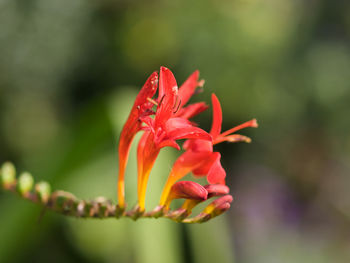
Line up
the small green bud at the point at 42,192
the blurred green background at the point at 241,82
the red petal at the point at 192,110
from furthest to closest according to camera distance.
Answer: the blurred green background at the point at 241,82, the small green bud at the point at 42,192, the red petal at the point at 192,110

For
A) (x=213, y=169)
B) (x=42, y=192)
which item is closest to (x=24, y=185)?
(x=42, y=192)

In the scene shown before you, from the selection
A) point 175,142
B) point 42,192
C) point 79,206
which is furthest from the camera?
point 42,192

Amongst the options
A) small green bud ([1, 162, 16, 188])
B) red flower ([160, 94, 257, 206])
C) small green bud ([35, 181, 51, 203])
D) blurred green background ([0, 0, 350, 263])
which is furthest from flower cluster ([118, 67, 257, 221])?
blurred green background ([0, 0, 350, 263])

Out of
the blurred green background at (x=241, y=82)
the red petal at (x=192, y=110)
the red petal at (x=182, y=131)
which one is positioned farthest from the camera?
the blurred green background at (x=241, y=82)

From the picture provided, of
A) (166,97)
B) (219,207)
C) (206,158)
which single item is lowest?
(219,207)

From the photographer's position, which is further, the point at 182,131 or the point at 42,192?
the point at 42,192

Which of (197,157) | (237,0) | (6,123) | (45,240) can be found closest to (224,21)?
(237,0)

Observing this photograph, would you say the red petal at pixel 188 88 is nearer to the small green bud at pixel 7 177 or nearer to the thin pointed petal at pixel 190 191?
the thin pointed petal at pixel 190 191

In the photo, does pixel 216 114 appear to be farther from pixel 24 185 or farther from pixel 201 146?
pixel 24 185

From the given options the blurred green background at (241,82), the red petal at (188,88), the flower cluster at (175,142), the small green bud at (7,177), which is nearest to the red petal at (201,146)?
the flower cluster at (175,142)

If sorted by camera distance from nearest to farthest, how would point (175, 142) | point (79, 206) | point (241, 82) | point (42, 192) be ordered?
point (175, 142)
point (79, 206)
point (42, 192)
point (241, 82)

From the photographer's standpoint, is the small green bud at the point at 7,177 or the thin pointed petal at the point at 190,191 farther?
the small green bud at the point at 7,177
